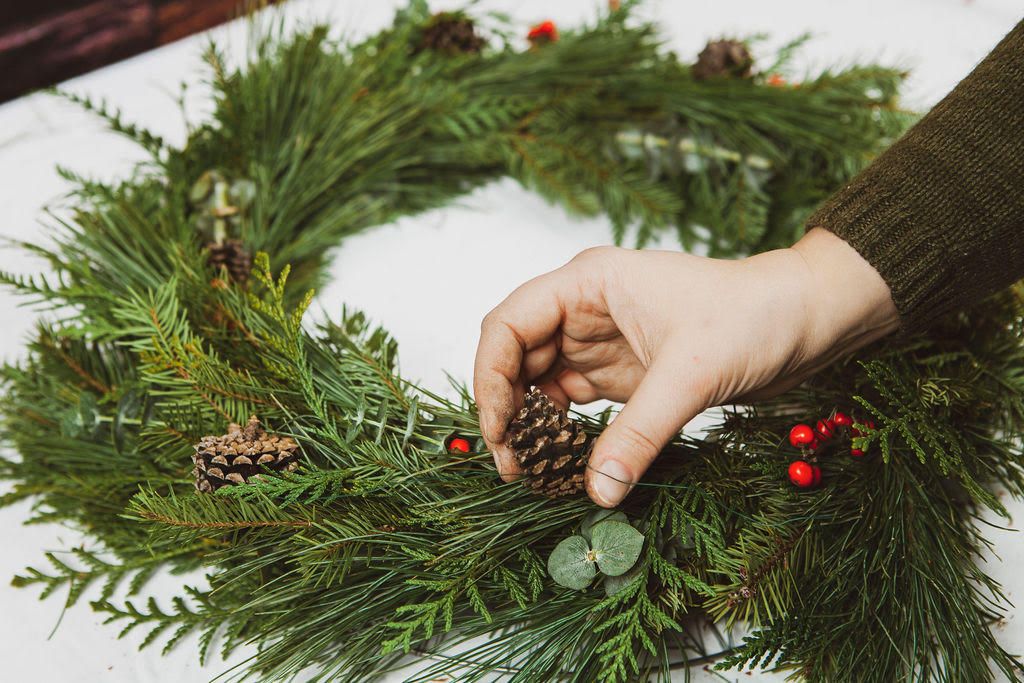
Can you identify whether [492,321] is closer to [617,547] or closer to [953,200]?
[617,547]

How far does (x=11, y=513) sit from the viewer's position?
865 mm

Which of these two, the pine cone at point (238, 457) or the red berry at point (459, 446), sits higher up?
the pine cone at point (238, 457)

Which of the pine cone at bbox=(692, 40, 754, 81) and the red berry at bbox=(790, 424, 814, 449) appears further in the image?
the pine cone at bbox=(692, 40, 754, 81)

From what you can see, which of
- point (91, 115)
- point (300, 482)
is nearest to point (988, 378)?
point (300, 482)

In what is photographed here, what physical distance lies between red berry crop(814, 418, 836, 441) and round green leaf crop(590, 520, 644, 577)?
0.68 ft

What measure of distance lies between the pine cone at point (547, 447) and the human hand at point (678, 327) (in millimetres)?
20

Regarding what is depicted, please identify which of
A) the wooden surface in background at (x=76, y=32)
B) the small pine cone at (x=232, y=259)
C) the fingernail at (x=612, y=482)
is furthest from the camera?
the wooden surface in background at (x=76, y=32)

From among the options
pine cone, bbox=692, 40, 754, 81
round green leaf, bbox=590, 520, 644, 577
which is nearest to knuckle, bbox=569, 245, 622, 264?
round green leaf, bbox=590, 520, 644, 577

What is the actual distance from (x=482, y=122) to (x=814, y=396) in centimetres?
68

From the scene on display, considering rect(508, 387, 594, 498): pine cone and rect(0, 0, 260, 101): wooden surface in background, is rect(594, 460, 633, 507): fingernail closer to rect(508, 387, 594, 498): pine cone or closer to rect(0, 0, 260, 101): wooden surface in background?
rect(508, 387, 594, 498): pine cone

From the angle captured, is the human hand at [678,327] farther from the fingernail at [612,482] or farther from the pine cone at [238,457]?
the pine cone at [238,457]

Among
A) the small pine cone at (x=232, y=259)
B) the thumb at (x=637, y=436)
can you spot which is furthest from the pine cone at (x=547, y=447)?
the small pine cone at (x=232, y=259)

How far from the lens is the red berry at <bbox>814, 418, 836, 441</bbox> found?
726 millimetres

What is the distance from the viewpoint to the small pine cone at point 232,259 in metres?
0.96
